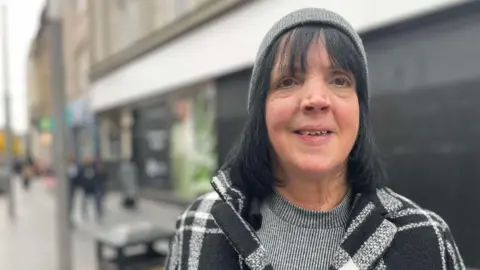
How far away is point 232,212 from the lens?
132 centimetres

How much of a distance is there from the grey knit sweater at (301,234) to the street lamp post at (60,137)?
208 inches

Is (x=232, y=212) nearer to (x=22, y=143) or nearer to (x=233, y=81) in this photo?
(x=233, y=81)

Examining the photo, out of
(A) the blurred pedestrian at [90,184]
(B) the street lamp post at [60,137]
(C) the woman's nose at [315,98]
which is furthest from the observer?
(A) the blurred pedestrian at [90,184]

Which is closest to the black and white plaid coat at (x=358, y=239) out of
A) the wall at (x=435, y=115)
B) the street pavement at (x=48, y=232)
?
the wall at (x=435, y=115)

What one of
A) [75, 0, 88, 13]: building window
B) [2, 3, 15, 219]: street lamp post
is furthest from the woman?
[2, 3, 15, 219]: street lamp post

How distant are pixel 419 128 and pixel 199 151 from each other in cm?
640

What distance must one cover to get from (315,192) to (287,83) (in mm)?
299

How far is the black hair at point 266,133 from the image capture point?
123cm

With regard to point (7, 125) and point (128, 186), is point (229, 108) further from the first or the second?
point (7, 125)

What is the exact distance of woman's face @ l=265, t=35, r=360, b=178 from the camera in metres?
1.20

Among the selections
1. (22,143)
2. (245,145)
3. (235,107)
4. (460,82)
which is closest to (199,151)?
(235,107)

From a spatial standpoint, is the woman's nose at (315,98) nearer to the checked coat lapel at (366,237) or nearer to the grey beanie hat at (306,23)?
the grey beanie hat at (306,23)

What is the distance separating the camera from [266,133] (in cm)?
135

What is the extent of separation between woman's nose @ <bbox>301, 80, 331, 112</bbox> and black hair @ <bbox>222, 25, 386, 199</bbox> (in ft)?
0.17
